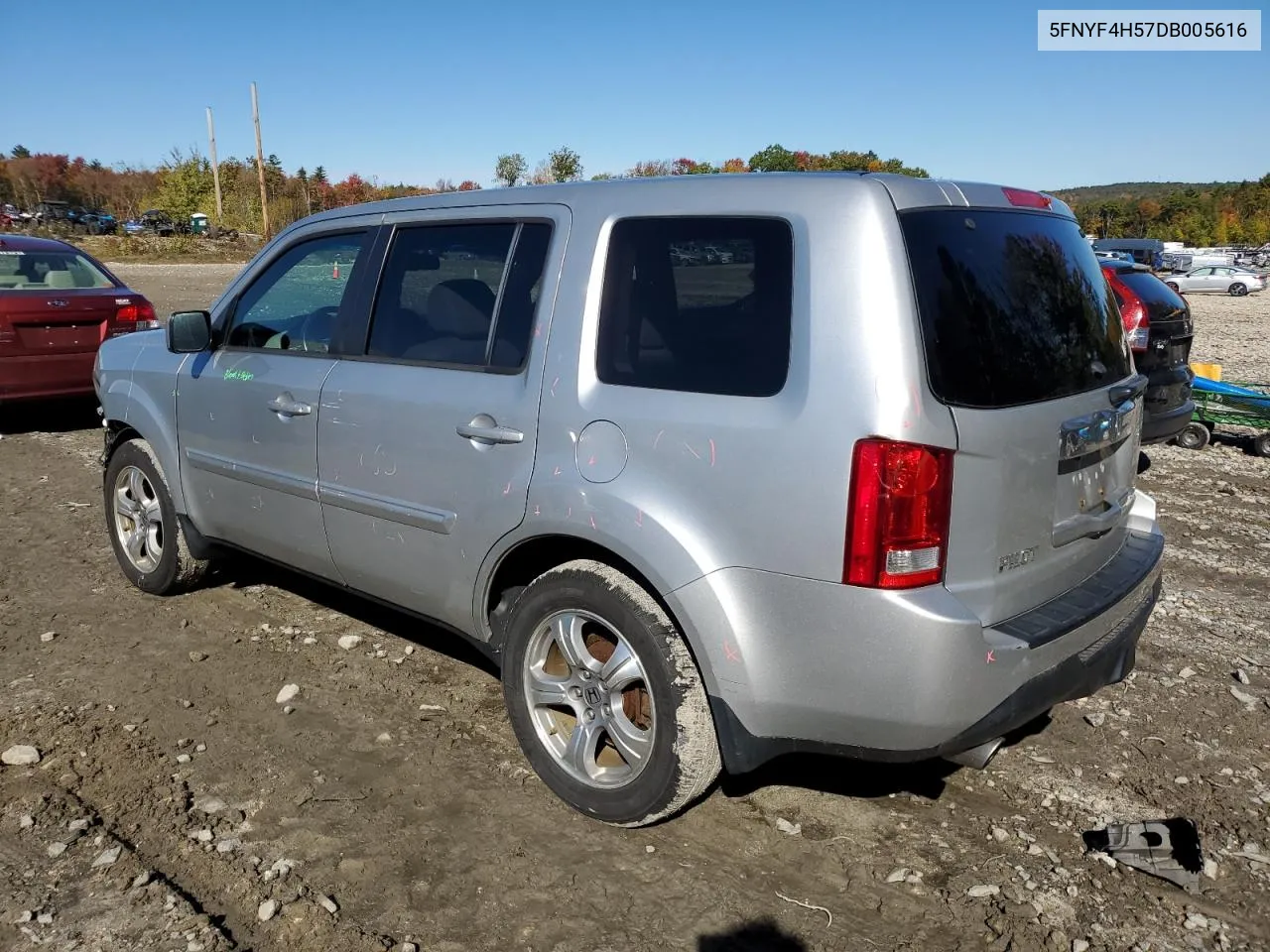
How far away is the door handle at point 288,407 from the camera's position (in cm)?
398

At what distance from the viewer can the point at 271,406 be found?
4.13 m

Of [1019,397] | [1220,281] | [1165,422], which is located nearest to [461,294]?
[1019,397]

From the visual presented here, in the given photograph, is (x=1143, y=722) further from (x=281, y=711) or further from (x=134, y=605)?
(x=134, y=605)

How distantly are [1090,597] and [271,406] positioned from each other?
3.07 meters

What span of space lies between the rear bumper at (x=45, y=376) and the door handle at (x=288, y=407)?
19.6 ft

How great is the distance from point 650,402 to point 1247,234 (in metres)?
120

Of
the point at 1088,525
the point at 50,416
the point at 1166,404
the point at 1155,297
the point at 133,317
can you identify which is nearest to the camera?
the point at 1088,525

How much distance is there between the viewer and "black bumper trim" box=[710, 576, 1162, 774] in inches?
106

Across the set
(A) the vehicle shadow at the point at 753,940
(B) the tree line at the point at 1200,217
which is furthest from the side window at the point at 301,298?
(B) the tree line at the point at 1200,217

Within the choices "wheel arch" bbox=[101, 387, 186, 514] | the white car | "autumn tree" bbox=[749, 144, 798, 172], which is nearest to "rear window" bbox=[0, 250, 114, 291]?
"wheel arch" bbox=[101, 387, 186, 514]

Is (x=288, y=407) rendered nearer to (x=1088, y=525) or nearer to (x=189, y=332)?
(x=189, y=332)

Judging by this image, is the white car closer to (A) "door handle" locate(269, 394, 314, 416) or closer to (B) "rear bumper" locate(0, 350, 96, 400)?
(B) "rear bumper" locate(0, 350, 96, 400)

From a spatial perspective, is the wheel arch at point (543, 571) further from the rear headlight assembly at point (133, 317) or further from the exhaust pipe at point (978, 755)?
the rear headlight assembly at point (133, 317)

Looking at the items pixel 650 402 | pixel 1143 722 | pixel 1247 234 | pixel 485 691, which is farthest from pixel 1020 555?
pixel 1247 234
